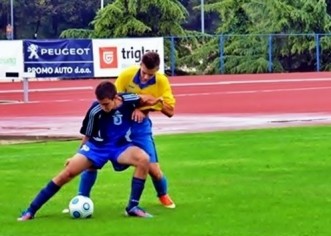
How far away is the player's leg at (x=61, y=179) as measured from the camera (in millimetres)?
10047

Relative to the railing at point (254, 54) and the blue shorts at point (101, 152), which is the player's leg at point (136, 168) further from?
the railing at point (254, 54)

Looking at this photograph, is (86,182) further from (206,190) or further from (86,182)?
(206,190)

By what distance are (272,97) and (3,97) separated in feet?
29.8

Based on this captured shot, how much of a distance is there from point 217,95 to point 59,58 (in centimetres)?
825

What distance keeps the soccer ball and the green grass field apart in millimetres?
79

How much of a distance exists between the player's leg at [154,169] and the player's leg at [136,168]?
0.65 ft

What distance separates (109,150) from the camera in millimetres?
10078

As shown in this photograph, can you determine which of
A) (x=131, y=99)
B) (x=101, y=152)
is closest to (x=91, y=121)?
(x=101, y=152)

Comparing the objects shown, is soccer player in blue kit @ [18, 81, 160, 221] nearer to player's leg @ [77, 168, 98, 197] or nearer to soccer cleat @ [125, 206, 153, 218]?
soccer cleat @ [125, 206, 153, 218]

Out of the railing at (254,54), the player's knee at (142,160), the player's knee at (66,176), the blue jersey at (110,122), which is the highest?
the blue jersey at (110,122)

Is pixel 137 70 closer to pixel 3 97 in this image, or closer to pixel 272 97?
pixel 272 97

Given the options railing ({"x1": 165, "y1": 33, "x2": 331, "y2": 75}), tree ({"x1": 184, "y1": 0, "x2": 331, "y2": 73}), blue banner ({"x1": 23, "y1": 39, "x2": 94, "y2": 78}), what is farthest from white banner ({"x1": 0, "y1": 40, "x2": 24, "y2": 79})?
tree ({"x1": 184, "y1": 0, "x2": 331, "y2": 73})

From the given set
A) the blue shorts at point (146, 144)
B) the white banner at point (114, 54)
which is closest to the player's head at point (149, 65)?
the blue shorts at point (146, 144)

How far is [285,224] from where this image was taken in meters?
9.61
